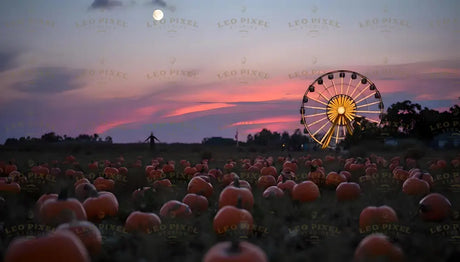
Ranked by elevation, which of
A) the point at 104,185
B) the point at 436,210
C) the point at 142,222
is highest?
the point at 104,185

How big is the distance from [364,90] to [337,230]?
33.8 metres

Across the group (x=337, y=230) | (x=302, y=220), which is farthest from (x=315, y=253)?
(x=302, y=220)

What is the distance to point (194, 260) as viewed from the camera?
110 inches

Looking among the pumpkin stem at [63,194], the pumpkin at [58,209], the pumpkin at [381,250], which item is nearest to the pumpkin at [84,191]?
the pumpkin at [58,209]

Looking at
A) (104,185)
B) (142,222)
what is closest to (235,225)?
(142,222)

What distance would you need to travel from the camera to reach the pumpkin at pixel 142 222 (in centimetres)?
395

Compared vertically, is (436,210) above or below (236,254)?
below

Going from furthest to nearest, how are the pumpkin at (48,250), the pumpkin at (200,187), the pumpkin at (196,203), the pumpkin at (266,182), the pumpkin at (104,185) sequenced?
the pumpkin at (266,182) → the pumpkin at (104,185) → the pumpkin at (200,187) → the pumpkin at (196,203) → the pumpkin at (48,250)

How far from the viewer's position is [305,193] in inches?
236

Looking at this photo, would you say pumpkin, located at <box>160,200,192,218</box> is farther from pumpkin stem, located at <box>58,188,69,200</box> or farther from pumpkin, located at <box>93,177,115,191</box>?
pumpkin, located at <box>93,177,115,191</box>

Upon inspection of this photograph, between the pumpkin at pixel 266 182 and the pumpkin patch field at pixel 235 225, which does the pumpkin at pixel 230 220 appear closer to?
the pumpkin patch field at pixel 235 225

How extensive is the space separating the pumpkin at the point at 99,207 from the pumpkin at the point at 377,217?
8.24 feet

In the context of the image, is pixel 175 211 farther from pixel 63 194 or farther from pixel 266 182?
pixel 266 182

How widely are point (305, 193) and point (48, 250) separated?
3.88 meters
